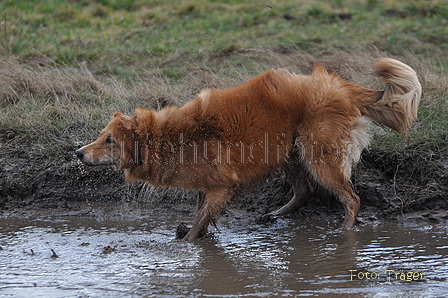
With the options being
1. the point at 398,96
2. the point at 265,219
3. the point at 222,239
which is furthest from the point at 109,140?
the point at 398,96

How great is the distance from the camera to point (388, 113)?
205 inches

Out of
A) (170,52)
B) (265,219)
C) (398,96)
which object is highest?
(170,52)

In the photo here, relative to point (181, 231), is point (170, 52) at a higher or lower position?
higher

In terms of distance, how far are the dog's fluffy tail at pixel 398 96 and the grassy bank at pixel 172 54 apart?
0.75m

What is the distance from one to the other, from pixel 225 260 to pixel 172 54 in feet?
22.9

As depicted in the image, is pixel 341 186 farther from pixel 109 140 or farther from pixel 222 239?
pixel 109 140

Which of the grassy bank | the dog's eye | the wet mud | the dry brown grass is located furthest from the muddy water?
the dry brown grass

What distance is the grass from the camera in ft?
23.3

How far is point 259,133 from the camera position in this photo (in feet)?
16.7

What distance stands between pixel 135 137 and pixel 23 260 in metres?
1.54

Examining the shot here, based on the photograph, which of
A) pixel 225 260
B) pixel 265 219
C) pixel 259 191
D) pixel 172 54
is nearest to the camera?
pixel 225 260

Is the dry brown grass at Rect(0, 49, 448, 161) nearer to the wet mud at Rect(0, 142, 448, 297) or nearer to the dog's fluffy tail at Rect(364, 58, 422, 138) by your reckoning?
the wet mud at Rect(0, 142, 448, 297)

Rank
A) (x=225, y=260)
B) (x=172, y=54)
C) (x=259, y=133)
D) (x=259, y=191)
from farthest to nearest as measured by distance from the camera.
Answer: (x=172, y=54) < (x=259, y=191) < (x=259, y=133) < (x=225, y=260)

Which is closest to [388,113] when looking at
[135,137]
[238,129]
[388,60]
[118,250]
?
[388,60]
